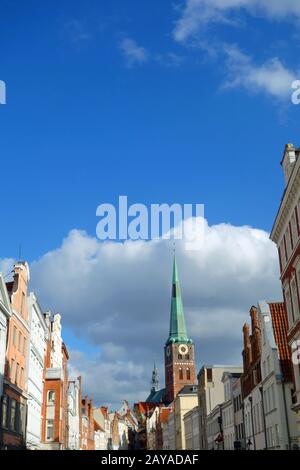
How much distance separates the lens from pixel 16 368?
49.4 metres

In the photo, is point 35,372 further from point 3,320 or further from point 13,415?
point 3,320

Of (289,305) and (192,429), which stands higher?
(192,429)

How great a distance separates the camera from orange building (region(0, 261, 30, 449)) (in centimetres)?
4556

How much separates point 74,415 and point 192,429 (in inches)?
1101

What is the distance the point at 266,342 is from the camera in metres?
50.9

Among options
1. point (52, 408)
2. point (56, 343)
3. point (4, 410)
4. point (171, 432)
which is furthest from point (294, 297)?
point (171, 432)

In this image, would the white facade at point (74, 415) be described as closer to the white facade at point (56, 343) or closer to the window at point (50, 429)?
the white facade at point (56, 343)

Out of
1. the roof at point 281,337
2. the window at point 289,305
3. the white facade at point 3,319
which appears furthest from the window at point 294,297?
the white facade at point 3,319

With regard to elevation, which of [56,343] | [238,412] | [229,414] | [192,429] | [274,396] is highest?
[56,343]

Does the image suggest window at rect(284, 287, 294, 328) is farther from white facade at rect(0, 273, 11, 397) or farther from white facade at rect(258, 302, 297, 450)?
white facade at rect(0, 273, 11, 397)

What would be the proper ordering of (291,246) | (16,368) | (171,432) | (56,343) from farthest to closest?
(171,432), (56,343), (16,368), (291,246)

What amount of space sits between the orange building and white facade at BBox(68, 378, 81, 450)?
128 ft

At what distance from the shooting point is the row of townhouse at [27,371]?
45625 millimetres
